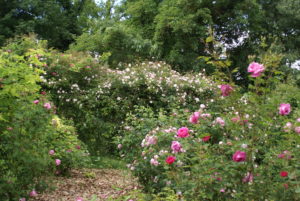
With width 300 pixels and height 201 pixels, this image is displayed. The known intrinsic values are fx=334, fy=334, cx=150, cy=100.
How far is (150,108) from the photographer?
16.8 feet

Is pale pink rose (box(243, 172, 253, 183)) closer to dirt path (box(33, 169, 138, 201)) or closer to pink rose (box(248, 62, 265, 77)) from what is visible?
pink rose (box(248, 62, 265, 77))

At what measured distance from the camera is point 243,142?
86.7 inches

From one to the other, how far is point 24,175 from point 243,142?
6.35 feet

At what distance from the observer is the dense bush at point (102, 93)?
7121 millimetres

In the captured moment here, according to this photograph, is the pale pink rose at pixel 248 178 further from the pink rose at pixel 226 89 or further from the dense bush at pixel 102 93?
the dense bush at pixel 102 93

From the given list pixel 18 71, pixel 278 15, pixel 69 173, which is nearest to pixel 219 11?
pixel 278 15

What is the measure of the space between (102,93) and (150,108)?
2.34m

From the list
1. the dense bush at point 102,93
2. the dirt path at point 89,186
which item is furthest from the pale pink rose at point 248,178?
the dense bush at point 102,93

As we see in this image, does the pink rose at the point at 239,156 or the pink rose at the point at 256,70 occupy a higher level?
the pink rose at the point at 256,70

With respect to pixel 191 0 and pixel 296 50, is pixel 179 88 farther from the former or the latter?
pixel 296 50

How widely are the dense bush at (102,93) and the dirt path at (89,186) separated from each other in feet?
5.63

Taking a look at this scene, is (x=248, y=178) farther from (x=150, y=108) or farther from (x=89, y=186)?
(x=150, y=108)

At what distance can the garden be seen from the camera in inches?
91.5

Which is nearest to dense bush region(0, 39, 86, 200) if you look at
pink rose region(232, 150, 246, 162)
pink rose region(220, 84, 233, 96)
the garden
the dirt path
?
the garden
